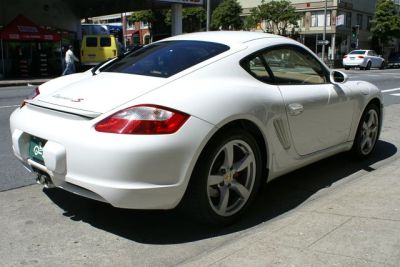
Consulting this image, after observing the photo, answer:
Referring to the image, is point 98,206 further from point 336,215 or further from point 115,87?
point 336,215

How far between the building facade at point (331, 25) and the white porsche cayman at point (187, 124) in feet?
161

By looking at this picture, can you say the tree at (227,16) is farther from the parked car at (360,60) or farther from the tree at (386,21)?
the parked car at (360,60)

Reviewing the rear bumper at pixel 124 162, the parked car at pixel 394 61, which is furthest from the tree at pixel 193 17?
the rear bumper at pixel 124 162

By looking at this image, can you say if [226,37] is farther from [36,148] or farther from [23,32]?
[23,32]

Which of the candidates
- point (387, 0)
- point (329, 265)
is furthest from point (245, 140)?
point (387, 0)

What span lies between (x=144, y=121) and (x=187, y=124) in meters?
0.29

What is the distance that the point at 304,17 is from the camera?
5669cm

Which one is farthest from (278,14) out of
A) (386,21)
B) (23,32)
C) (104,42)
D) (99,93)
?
(99,93)

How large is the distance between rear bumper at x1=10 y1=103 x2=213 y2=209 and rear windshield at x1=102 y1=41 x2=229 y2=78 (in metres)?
0.73

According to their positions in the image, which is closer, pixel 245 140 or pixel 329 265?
pixel 329 265

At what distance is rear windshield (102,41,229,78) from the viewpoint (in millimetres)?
3938

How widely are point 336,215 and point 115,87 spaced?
1.97m

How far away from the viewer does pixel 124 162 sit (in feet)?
10.4

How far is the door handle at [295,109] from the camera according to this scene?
13.8ft
